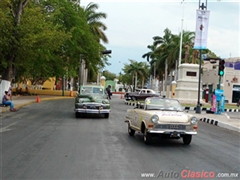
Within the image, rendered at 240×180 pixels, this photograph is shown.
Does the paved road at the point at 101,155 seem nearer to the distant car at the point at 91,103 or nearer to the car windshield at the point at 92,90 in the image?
the distant car at the point at 91,103

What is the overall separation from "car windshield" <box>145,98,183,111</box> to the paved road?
3.62 ft

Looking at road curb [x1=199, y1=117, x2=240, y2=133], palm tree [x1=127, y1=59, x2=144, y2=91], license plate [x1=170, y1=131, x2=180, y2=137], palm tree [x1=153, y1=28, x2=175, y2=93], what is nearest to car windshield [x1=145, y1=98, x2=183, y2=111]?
license plate [x1=170, y1=131, x2=180, y2=137]

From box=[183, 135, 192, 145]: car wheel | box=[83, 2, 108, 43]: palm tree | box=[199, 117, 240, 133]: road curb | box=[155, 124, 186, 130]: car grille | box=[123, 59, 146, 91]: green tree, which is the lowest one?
box=[199, 117, 240, 133]: road curb

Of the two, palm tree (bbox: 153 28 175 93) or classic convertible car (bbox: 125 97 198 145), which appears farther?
palm tree (bbox: 153 28 175 93)

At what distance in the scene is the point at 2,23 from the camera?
20156 millimetres

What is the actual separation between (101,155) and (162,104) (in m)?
3.56

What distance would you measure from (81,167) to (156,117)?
11.3 ft

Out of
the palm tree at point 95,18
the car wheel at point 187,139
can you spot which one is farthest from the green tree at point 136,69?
the car wheel at point 187,139

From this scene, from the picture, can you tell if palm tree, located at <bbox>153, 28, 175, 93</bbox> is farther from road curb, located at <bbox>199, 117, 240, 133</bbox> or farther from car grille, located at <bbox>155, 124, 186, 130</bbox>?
car grille, located at <bbox>155, 124, 186, 130</bbox>

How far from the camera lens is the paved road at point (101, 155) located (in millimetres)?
6937

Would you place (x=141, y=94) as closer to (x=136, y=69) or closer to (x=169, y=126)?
(x=169, y=126)

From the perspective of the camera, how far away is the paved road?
694 centimetres

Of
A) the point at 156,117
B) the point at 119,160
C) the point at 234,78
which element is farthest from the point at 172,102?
the point at 234,78

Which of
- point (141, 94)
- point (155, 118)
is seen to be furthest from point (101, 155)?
point (141, 94)
